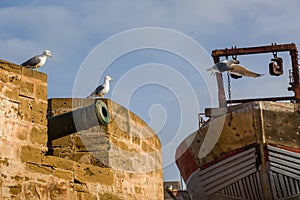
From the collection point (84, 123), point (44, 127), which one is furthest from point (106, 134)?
point (44, 127)

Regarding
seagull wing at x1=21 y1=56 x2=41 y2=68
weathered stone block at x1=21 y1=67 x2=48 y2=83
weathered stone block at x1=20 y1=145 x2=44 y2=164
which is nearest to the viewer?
weathered stone block at x1=20 y1=145 x2=44 y2=164

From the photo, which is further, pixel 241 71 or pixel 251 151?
pixel 241 71

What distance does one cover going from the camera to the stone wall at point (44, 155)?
480 centimetres

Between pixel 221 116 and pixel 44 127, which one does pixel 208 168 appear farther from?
pixel 44 127

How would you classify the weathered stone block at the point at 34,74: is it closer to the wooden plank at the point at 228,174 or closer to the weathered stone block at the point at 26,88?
the weathered stone block at the point at 26,88

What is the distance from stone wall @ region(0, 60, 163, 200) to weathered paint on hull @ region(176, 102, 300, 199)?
3897 mm

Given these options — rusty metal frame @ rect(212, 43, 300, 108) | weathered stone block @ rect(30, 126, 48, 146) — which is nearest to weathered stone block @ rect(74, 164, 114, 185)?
weathered stone block @ rect(30, 126, 48, 146)

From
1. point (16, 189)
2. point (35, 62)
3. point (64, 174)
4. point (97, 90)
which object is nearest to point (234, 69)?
point (97, 90)

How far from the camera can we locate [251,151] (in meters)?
10.2

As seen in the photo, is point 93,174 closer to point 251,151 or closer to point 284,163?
point 251,151

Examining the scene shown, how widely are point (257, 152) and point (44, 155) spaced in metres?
5.85

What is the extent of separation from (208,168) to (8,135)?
22.2 feet

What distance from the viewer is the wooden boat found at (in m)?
10.0

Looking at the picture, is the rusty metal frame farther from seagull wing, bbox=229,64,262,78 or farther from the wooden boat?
the wooden boat
